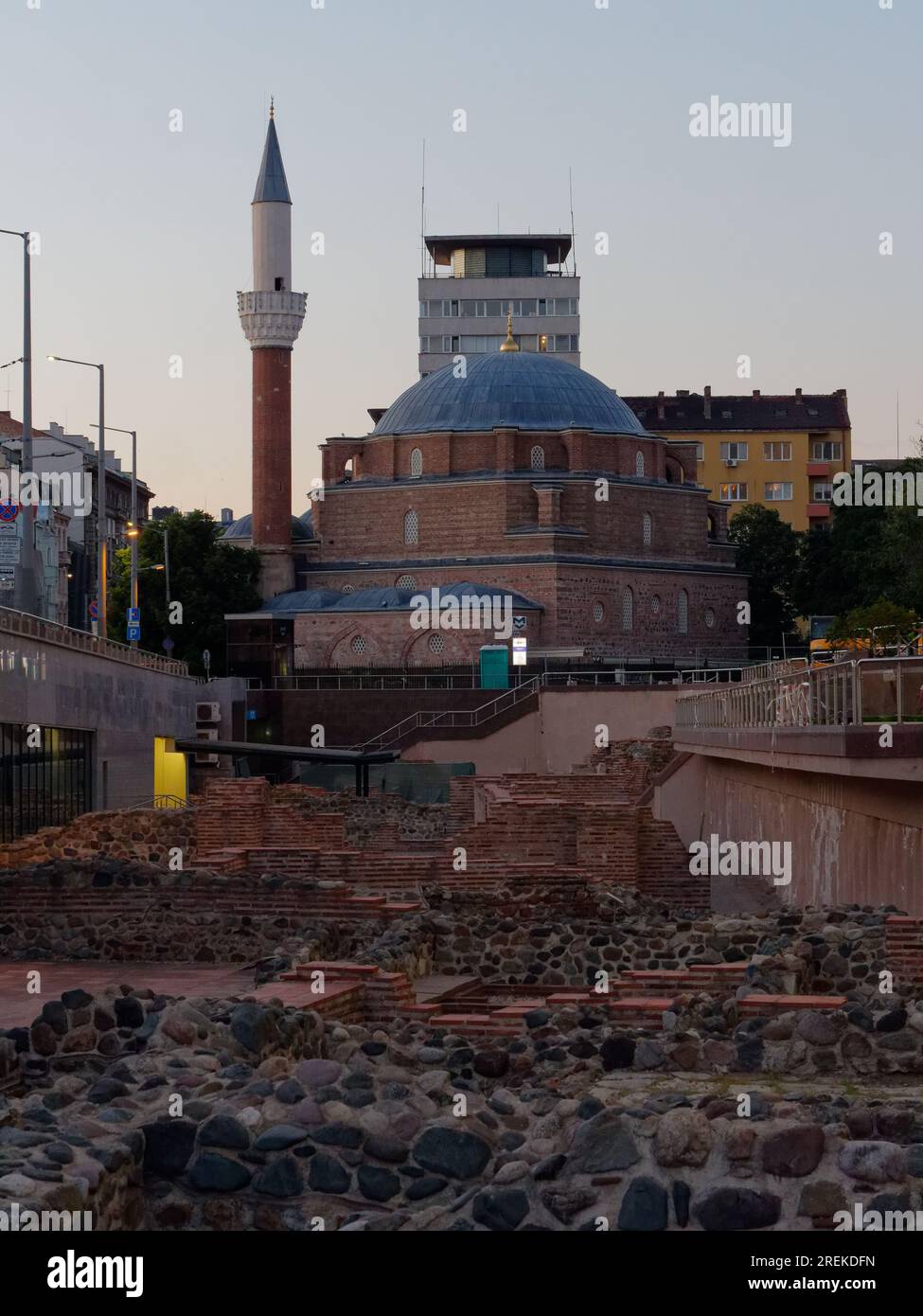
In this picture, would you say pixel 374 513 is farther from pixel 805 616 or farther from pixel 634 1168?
pixel 634 1168

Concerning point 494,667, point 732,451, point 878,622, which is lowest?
point 878,622

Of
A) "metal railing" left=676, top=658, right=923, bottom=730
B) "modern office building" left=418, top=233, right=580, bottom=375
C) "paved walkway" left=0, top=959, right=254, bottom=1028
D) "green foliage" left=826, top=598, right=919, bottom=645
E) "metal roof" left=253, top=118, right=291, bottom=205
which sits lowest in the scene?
"paved walkway" left=0, top=959, right=254, bottom=1028

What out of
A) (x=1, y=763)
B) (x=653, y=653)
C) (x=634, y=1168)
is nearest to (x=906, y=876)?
(x=634, y=1168)

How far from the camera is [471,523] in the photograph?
241ft

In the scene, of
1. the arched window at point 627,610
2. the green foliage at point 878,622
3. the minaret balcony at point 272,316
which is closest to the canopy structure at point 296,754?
the green foliage at point 878,622

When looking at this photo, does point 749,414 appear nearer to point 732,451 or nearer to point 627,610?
point 732,451

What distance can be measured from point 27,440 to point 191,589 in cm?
3972

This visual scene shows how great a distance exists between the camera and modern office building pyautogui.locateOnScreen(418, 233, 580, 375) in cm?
11650

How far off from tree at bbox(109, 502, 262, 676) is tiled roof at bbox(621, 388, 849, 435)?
124 feet

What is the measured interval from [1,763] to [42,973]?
28.5ft

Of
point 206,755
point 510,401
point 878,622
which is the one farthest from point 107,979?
point 510,401

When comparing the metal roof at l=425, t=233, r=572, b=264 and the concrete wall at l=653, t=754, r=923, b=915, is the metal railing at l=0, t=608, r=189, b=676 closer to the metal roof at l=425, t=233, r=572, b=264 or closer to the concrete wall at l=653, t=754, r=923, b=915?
the concrete wall at l=653, t=754, r=923, b=915

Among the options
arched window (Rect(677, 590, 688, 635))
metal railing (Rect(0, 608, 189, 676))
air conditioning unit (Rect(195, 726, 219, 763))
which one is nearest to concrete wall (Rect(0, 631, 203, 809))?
metal railing (Rect(0, 608, 189, 676))
